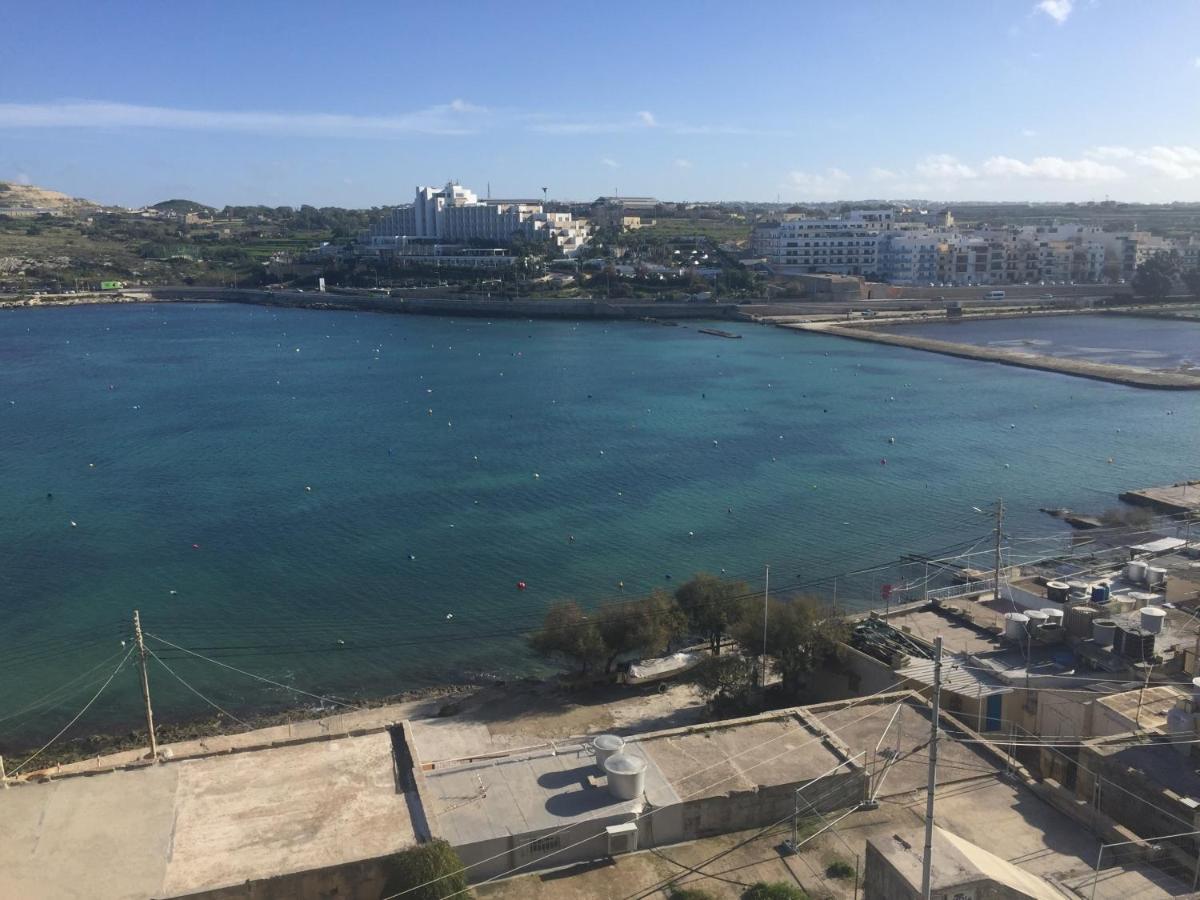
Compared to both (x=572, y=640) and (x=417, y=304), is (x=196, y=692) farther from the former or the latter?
(x=417, y=304)

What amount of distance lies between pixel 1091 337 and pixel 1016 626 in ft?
127

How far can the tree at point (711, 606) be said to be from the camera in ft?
37.7

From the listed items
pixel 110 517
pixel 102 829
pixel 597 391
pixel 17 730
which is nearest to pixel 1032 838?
pixel 102 829

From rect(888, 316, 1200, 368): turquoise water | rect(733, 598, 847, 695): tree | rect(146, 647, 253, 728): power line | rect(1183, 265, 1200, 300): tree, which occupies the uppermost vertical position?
rect(1183, 265, 1200, 300): tree

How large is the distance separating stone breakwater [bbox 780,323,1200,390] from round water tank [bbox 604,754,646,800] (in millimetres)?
30375

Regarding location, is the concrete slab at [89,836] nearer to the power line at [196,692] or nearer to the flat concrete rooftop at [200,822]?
the flat concrete rooftop at [200,822]

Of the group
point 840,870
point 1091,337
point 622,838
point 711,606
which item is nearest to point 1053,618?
point 711,606

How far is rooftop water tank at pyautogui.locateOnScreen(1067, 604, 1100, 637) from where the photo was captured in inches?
333

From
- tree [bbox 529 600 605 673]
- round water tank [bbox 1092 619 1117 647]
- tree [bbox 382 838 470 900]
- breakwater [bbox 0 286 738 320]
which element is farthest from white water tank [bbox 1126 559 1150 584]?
breakwater [bbox 0 286 738 320]

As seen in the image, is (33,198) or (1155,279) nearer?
(1155,279)

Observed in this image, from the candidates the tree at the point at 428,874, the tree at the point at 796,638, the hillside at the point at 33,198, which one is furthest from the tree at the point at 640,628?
the hillside at the point at 33,198

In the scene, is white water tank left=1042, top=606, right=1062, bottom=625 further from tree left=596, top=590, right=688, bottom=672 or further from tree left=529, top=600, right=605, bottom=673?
tree left=529, top=600, right=605, bottom=673

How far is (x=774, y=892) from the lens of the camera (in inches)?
196

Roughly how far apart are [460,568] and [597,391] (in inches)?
664
